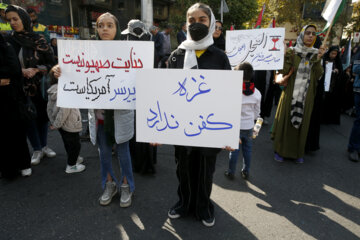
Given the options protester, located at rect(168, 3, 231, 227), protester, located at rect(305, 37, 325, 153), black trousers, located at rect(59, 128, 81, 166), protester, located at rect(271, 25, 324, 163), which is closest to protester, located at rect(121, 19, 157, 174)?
black trousers, located at rect(59, 128, 81, 166)

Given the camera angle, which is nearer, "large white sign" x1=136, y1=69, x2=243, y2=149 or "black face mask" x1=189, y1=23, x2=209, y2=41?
"large white sign" x1=136, y1=69, x2=243, y2=149

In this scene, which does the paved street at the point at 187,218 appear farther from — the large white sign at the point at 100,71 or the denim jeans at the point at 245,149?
the large white sign at the point at 100,71

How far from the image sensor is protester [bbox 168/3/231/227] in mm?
1830

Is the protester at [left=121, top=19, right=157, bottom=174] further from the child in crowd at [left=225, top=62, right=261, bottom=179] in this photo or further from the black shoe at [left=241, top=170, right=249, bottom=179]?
the black shoe at [left=241, top=170, right=249, bottom=179]

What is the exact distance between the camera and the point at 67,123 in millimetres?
3031

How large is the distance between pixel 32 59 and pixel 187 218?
2.71 metres

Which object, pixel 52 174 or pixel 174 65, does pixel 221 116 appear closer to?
pixel 174 65

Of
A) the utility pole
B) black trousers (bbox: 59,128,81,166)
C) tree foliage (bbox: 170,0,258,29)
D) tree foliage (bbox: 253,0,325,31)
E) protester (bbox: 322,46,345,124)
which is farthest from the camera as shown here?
tree foliage (bbox: 253,0,325,31)

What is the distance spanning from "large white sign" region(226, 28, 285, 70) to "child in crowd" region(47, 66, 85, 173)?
8.03 feet

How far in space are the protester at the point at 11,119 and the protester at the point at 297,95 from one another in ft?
11.3

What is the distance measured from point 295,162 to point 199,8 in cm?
289

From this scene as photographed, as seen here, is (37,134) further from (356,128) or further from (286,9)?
(286,9)

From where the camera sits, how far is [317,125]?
156 inches

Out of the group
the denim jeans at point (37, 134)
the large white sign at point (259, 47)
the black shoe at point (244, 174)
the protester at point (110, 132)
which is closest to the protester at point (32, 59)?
the denim jeans at point (37, 134)
